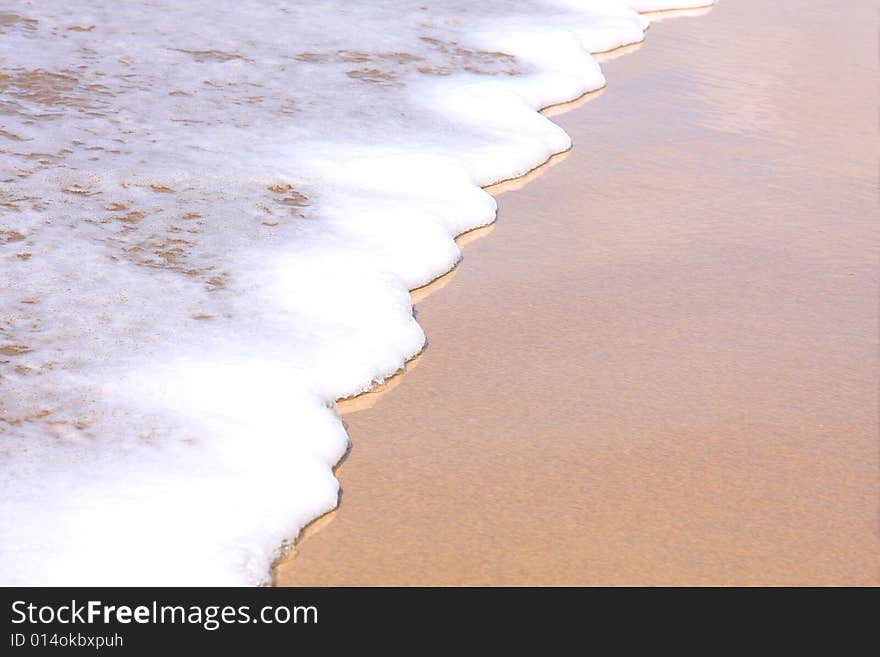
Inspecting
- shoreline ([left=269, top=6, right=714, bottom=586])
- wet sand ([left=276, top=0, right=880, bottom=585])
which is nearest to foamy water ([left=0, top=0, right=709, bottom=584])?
shoreline ([left=269, top=6, right=714, bottom=586])

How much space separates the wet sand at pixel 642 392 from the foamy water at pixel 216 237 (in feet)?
0.42

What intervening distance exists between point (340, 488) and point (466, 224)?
124 cm

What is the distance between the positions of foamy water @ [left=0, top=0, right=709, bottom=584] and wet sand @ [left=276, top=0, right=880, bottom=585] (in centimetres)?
13

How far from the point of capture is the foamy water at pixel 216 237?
1.85m

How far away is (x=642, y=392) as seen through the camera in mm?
2252

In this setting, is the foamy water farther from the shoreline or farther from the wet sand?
the wet sand

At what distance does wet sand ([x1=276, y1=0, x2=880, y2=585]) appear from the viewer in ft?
5.93

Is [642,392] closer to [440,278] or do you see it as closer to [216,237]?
[440,278]

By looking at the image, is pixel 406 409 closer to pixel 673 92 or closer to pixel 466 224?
pixel 466 224

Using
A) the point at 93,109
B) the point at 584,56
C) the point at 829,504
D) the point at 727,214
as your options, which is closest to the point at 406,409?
the point at 829,504

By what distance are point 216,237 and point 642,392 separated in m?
1.13

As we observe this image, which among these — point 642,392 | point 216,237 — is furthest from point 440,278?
point 642,392

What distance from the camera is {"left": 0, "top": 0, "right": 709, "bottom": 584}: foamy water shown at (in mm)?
1850
